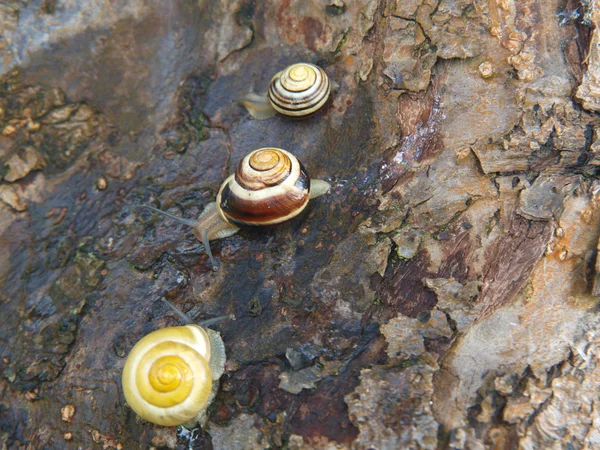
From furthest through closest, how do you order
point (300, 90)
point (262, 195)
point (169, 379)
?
1. point (300, 90)
2. point (262, 195)
3. point (169, 379)

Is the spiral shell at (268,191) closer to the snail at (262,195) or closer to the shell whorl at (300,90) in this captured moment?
the snail at (262,195)

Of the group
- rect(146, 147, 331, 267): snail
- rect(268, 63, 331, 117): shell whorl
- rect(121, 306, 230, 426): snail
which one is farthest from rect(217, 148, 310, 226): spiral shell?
rect(121, 306, 230, 426): snail

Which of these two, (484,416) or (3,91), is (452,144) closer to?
(484,416)

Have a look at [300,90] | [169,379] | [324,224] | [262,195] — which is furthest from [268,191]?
[169,379]

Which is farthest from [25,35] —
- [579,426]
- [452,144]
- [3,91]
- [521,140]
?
[579,426]

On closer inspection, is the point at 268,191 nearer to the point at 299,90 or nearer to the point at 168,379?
the point at 299,90
